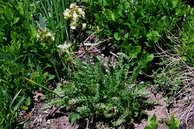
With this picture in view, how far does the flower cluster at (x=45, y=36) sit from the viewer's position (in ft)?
8.31

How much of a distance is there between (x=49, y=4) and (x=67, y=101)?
0.82m

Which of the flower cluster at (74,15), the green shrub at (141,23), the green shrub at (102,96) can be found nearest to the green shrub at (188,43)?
the green shrub at (141,23)

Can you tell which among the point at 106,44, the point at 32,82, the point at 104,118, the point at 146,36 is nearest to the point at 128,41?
the point at 146,36

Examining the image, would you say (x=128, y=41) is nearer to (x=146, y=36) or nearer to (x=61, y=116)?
(x=146, y=36)

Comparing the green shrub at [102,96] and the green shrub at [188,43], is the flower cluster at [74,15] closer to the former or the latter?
the green shrub at [102,96]

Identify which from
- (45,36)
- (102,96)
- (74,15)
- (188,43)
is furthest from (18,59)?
(188,43)

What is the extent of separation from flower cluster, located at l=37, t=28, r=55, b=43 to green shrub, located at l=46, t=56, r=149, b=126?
29cm

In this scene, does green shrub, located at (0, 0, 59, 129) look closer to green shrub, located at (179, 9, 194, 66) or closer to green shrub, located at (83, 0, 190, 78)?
green shrub, located at (83, 0, 190, 78)

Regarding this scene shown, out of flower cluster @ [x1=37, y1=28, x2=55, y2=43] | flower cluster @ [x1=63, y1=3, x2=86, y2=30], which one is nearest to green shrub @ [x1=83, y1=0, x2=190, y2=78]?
flower cluster @ [x1=63, y1=3, x2=86, y2=30]

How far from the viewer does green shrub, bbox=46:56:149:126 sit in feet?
7.81

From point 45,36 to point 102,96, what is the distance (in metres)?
0.58

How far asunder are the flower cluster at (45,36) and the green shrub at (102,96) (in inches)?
11.5

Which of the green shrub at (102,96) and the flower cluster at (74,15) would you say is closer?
the green shrub at (102,96)

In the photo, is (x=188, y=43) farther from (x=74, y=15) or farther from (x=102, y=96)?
(x=74, y=15)
